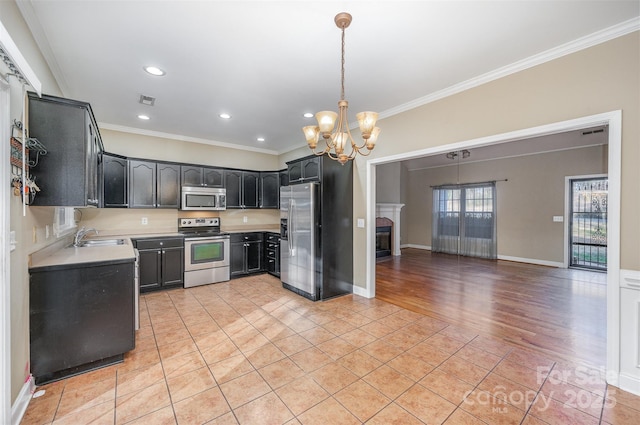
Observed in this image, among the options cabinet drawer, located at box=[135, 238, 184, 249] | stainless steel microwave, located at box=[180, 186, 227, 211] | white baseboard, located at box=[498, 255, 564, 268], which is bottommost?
white baseboard, located at box=[498, 255, 564, 268]

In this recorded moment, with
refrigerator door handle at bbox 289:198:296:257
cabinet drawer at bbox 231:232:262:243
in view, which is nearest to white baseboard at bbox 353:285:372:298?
refrigerator door handle at bbox 289:198:296:257

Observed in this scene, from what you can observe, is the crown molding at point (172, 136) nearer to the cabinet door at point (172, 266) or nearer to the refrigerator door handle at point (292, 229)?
the cabinet door at point (172, 266)

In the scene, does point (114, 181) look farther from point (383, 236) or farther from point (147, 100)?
point (383, 236)

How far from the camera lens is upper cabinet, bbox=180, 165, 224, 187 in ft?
16.4

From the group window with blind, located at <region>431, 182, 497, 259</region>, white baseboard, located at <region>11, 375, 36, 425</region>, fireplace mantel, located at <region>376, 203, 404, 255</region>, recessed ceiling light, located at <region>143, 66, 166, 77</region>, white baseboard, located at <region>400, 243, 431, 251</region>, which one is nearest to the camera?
white baseboard, located at <region>11, 375, 36, 425</region>

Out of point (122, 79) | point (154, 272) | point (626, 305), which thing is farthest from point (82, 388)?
point (626, 305)

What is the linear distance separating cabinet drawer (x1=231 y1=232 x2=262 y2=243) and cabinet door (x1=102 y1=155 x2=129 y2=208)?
1.86 metres

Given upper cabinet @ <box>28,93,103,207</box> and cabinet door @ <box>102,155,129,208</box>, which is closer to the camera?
upper cabinet @ <box>28,93,103,207</box>

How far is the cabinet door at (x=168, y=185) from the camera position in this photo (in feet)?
15.6

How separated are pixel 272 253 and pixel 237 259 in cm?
70

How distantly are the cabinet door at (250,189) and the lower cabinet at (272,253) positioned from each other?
0.80 meters

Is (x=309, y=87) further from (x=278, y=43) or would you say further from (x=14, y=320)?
(x=14, y=320)

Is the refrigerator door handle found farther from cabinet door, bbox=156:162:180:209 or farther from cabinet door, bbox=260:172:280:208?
cabinet door, bbox=156:162:180:209

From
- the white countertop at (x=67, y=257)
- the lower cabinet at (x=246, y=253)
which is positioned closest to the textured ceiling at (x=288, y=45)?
the white countertop at (x=67, y=257)
